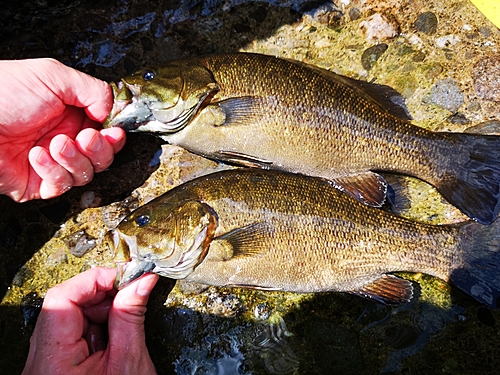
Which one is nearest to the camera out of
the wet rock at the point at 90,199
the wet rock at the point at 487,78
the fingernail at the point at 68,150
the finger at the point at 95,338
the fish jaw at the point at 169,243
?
the fish jaw at the point at 169,243

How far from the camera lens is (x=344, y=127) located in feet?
9.37

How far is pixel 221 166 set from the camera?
129 inches

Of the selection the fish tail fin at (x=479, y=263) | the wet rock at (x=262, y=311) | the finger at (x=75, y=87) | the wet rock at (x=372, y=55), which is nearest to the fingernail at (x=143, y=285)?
the wet rock at (x=262, y=311)

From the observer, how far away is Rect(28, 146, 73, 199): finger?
275 cm

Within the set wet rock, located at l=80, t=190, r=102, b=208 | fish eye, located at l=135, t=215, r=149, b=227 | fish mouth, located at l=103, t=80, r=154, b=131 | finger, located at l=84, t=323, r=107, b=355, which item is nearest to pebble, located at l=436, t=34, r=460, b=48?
fish mouth, located at l=103, t=80, r=154, b=131

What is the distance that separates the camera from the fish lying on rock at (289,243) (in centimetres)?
267

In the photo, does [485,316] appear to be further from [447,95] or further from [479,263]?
[447,95]

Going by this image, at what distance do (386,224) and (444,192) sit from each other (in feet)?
1.48

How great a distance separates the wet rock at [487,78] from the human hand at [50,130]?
97.2 inches

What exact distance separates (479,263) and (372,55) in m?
1.62

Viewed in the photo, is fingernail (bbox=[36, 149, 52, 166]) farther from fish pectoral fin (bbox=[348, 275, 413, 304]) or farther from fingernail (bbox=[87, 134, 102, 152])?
fish pectoral fin (bbox=[348, 275, 413, 304])

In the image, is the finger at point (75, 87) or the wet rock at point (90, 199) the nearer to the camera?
the finger at point (75, 87)

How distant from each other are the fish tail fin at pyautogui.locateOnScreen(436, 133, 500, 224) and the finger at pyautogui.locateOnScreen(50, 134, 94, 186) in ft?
7.59

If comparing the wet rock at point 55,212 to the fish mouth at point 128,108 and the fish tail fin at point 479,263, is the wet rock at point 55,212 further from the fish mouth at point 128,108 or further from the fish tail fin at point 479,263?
the fish tail fin at point 479,263
